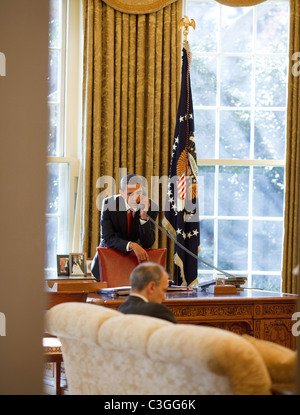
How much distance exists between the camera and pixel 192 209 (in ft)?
23.0

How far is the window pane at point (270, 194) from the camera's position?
25.1ft

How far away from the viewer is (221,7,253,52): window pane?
300 inches

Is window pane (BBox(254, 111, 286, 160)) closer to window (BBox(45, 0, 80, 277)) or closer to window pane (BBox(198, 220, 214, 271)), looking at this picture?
window pane (BBox(198, 220, 214, 271))

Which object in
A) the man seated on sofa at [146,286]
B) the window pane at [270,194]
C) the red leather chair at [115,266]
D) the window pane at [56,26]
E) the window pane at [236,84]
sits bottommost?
the red leather chair at [115,266]

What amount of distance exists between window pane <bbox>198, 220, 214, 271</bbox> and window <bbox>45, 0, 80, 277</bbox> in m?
1.50

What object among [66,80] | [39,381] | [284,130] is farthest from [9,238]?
[284,130]

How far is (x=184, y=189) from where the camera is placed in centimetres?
695

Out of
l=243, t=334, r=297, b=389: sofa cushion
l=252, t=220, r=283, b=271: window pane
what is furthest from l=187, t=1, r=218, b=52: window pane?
l=243, t=334, r=297, b=389: sofa cushion

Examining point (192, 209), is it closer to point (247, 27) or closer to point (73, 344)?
point (247, 27)

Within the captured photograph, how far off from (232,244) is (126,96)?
2.08 m

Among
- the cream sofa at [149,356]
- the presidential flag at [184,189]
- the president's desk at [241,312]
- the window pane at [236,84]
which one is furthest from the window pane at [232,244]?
the cream sofa at [149,356]

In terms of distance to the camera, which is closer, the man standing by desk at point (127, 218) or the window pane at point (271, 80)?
the man standing by desk at point (127, 218)

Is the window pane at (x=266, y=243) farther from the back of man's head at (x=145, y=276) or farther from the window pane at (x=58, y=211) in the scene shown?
the back of man's head at (x=145, y=276)

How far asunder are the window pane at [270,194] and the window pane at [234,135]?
0.31 m
